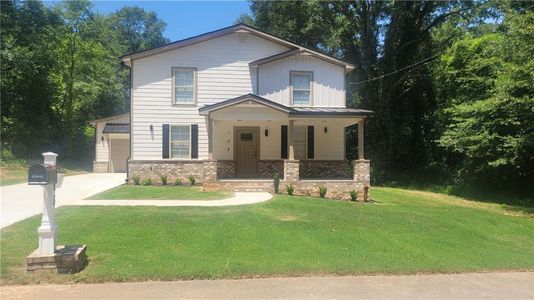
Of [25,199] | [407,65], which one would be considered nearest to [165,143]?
[25,199]

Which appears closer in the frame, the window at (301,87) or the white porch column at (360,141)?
the white porch column at (360,141)

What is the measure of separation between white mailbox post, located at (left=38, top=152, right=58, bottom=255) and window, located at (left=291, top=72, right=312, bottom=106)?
14.6 meters

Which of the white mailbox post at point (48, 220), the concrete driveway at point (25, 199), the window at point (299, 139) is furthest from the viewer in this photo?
the window at point (299, 139)

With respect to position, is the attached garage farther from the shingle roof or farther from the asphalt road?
the asphalt road

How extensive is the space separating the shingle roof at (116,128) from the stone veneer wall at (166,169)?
9377 mm

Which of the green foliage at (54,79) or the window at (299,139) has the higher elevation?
the green foliage at (54,79)

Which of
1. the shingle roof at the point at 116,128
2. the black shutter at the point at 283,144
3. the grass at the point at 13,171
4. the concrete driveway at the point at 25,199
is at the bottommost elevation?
the concrete driveway at the point at 25,199

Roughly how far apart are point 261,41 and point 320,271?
15.4 metres

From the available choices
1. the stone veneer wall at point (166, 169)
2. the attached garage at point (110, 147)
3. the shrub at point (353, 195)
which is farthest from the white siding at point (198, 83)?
the attached garage at point (110, 147)

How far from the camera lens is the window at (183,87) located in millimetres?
19719

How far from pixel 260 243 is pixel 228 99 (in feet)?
39.3

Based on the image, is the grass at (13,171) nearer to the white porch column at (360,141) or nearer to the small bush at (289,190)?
the small bush at (289,190)

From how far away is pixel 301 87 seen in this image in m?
20.1

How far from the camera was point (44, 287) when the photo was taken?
574 cm
